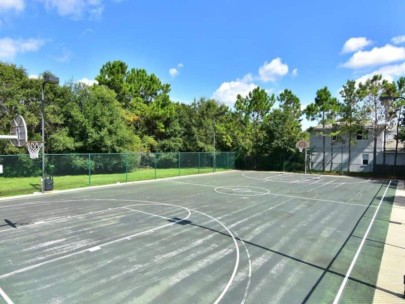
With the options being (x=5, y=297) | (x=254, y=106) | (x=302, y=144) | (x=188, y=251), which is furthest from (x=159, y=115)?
(x=5, y=297)

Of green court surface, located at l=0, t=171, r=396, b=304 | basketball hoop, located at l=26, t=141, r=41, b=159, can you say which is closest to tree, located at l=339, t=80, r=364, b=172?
green court surface, located at l=0, t=171, r=396, b=304

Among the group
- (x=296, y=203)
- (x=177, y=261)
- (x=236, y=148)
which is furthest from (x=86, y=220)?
(x=236, y=148)

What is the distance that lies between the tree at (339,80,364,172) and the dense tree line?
9cm

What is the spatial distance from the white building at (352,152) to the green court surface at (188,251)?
70.6 ft

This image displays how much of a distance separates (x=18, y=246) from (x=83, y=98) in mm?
21676

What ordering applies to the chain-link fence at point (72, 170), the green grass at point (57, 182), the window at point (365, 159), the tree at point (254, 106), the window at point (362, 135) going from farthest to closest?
the tree at point (254, 106) → the window at point (365, 159) → the window at point (362, 135) → the chain-link fence at point (72, 170) → the green grass at point (57, 182)

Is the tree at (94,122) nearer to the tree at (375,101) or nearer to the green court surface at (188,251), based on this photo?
the green court surface at (188,251)

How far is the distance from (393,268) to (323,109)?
3013cm

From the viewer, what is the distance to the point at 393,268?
21.9 ft

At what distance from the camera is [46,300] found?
5.12 metres

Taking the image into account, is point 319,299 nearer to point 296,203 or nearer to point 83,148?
point 296,203

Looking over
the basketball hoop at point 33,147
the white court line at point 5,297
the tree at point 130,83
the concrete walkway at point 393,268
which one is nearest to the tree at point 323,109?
the tree at point 130,83

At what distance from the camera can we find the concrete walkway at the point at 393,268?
5438 millimetres

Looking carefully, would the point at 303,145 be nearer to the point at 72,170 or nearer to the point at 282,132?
the point at 282,132
